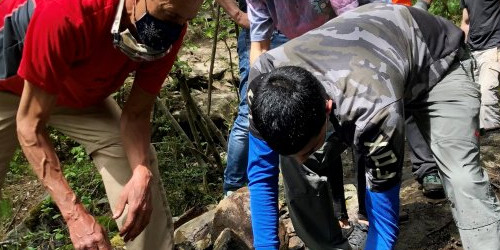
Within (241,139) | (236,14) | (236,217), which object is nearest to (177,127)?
(241,139)

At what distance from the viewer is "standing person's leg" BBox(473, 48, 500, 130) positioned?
530 centimetres

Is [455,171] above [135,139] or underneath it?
underneath

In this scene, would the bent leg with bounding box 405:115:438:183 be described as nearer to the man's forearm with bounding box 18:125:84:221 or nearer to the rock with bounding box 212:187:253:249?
the rock with bounding box 212:187:253:249

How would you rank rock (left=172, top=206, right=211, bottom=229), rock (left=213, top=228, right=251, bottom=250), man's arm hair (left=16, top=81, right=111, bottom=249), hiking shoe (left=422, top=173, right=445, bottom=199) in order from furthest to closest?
1. rock (left=172, top=206, right=211, bottom=229)
2. hiking shoe (left=422, top=173, right=445, bottom=199)
3. rock (left=213, top=228, right=251, bottom=250)
4. man's arm hair (left=16, top=81, right=111, bottom=249)

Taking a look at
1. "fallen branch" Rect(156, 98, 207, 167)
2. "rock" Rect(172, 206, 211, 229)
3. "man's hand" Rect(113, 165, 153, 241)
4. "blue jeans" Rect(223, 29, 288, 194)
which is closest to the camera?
"man's hand" Rect(113, 165, 153, 241)

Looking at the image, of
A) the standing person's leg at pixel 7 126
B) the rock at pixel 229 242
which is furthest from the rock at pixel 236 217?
the standing person's leg at pixel 7 126

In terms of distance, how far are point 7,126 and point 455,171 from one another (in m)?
2.09

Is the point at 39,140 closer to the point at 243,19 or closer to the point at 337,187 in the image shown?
the point at 337,187

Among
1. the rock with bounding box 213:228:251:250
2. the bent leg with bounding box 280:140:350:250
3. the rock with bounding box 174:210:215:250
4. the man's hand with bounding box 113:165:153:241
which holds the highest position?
the man's hand with bounding box 113:165:153:241

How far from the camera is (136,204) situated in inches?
104

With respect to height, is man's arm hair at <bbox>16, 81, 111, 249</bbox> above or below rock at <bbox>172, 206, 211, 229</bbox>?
above

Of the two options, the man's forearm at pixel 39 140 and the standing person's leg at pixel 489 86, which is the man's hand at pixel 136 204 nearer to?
the man's forearm at pixel 39 140

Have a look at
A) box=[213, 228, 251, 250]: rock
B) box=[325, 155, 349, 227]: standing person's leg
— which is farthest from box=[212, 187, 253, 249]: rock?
box=[325, 155, 349, 227]: standing person's leg

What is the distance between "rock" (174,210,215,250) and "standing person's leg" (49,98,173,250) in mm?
756
